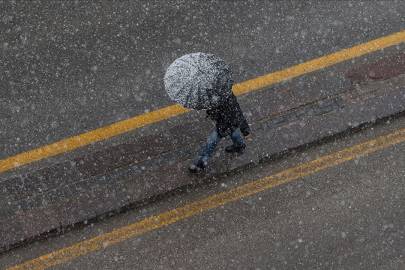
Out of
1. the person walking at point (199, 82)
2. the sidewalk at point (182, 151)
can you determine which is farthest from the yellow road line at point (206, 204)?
the person walking at point (199, 82)

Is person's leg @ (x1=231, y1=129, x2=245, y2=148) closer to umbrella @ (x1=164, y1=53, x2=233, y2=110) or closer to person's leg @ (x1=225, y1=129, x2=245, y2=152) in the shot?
person's leg @ (x1=225, y1=129, x2=245, y2=152)

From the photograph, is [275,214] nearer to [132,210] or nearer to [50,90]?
[132,210]

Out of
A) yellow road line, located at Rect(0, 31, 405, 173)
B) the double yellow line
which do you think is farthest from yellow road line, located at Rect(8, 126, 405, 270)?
yellow road line, located at Rect(0, 31, 405, 173)

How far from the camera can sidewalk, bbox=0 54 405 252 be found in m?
7.00

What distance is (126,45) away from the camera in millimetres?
8008

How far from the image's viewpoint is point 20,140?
7422 mm

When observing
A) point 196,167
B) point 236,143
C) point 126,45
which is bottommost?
Answer: point 196,167

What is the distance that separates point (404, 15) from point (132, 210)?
15.5 feet

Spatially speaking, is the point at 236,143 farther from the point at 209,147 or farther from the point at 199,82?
the point at 199,82

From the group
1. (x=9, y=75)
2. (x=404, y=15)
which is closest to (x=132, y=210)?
(x=9, y=75)

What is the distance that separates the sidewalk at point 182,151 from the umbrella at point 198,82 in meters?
1.68

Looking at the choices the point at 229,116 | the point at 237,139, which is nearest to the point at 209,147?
the point at 237,139

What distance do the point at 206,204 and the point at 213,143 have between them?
87 cm

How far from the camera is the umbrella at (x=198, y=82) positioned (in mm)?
5625
